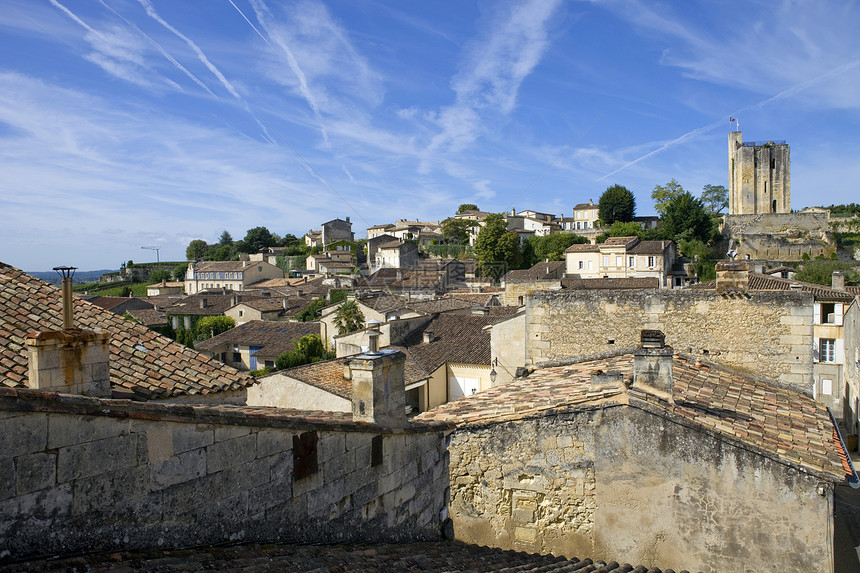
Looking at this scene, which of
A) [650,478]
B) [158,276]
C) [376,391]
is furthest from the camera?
[158,276]

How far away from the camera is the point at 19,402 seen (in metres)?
3.61

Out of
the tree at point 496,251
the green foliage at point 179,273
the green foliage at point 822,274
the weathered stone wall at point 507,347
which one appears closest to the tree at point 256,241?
the green foliage at point 179,273

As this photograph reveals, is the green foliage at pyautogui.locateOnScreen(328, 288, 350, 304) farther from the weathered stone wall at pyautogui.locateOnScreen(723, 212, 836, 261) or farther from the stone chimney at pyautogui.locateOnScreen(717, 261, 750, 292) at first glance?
the stone chimney at pyautogui.locateOnScreen(717, 261, 750, 292)

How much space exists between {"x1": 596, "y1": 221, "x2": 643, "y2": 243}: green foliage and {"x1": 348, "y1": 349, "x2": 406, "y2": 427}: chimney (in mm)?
66340

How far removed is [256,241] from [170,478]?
120682 mm

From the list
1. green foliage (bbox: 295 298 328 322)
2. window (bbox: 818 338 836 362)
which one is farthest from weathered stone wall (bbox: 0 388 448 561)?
green foliage (bbox: 295 298 328 322)

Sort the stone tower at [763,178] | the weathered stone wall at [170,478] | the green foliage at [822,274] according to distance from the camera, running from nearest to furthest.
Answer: the weathered stone wall at [170,478]
the green foliage at [822,274]
the stone tower at [763,178]

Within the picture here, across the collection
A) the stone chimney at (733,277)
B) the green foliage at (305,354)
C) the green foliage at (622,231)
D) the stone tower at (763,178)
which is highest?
the stone tower at (763,178)

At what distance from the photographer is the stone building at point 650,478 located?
7.11 meters

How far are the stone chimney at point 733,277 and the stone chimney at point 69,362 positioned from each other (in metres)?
11.8

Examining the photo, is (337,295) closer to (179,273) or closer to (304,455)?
(304,455)

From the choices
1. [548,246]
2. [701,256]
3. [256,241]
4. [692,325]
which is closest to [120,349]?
[692,325]

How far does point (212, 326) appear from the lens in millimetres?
53125

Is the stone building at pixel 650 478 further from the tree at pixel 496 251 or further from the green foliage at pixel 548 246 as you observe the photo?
the green foliage at pixel 548 246
